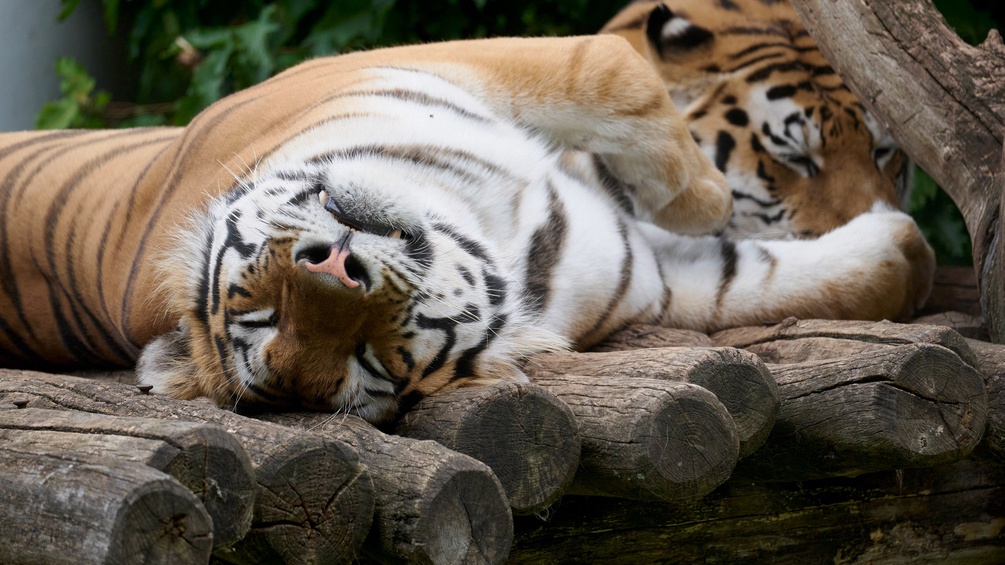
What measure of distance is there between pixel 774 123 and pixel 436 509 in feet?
6.02

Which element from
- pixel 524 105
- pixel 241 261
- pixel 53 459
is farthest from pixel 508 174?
pixel 53 459

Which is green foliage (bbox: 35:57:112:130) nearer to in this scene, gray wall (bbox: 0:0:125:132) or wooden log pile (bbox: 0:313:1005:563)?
gray wall (bbox: 0:0:125:132)

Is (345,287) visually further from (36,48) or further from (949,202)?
(36,48)

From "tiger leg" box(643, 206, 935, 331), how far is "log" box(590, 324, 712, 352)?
0.57 ft

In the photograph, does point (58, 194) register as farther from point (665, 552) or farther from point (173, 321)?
point (665, 552)

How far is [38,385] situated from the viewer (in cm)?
150

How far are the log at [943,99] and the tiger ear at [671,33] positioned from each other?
551 mm

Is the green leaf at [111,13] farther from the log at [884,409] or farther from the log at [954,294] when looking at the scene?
the log at [884,409]

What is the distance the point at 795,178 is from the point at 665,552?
4.27ft

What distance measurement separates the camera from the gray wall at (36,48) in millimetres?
4625

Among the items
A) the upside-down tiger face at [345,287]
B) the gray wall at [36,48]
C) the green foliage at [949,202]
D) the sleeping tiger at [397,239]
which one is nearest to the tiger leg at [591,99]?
the sleeping tiger at [397,239]

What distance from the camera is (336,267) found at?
148cm

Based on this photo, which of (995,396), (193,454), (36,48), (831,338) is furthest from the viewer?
(36,48)

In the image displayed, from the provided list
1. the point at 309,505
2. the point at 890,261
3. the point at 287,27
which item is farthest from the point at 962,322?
the point at 287,27
